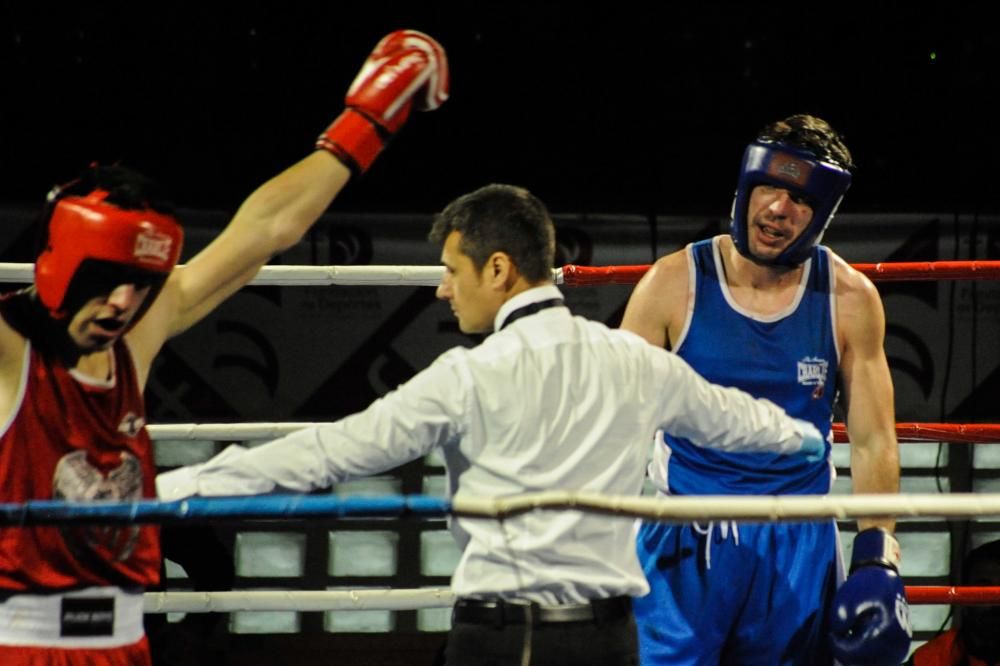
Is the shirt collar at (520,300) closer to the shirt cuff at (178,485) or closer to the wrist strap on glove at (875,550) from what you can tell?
the shirt cuff at (178,485)

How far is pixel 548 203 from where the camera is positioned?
4.57 metres

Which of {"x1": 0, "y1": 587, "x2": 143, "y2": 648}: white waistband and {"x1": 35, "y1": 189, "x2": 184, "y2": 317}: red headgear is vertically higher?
{"x1": 35, "y1": 189, "x2": 184, "y2": 317}: red headgear

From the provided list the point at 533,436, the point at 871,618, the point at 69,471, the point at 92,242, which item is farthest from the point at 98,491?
the point at 871,618

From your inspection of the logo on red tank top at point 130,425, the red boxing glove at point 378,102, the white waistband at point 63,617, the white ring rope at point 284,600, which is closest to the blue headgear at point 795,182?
the red boxing glove at point 378,102

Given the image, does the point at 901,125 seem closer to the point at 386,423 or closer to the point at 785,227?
the point at 785,227

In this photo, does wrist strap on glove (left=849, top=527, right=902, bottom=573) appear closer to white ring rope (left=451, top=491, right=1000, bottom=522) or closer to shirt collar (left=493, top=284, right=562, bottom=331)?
white ring rope (left=451, top=491, right=1000, bottom=522)

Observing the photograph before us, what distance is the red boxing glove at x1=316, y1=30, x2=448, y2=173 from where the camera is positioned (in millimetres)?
1771

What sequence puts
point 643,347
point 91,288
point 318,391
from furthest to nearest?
point 318,391 → point 643,347 → point 91,288

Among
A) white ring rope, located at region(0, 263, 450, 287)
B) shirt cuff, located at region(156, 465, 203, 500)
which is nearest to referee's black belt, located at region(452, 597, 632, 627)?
shirt cuff, located at region(156, 465, 203, 500)

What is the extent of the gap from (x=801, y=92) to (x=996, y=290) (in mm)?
1008

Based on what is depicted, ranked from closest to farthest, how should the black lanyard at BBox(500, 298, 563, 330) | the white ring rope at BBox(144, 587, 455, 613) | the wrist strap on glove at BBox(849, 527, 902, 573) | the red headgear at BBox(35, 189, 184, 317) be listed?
the red headgear at BBox(35, 189, 184, 317), the black lanyard at BBox(500, 298, 563, 330), the wrist strap on glove at BBox(849, 527, 902, 573), the white ring rope at BBox(144, 587, 455, 613)

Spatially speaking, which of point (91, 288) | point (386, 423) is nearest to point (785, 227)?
point (386, 423)

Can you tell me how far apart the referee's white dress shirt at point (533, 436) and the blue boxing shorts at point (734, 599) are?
0.35m

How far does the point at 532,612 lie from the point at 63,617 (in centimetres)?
58
